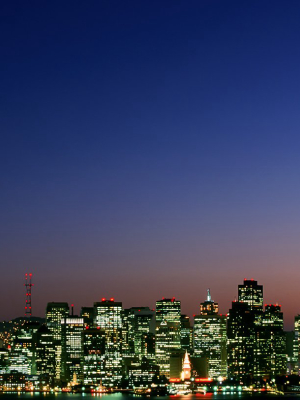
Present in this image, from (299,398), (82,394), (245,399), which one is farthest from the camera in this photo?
(82,394)

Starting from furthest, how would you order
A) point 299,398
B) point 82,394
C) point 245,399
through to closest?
1. point 82,394
2. point 299,398
3. point 245,399

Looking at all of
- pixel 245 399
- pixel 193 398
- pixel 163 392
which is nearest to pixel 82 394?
pixel 163 392

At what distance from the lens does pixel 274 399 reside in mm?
174500

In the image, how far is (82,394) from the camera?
650 feet

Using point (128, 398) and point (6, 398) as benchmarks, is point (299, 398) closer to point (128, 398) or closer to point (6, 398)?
point (128, 398)

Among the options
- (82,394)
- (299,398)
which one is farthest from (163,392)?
(299,398)

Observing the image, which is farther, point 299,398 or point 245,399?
point 299,398

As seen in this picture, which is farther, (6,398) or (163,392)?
(163,392)

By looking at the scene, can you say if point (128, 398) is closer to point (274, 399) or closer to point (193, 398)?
point (193, 398)

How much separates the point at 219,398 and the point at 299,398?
19.5m

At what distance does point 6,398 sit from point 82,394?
24543 millimetres

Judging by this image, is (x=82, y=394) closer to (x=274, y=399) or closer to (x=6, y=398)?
(x=6, y=398)

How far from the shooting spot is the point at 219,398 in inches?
6993

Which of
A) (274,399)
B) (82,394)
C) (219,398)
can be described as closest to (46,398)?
(82,394)
